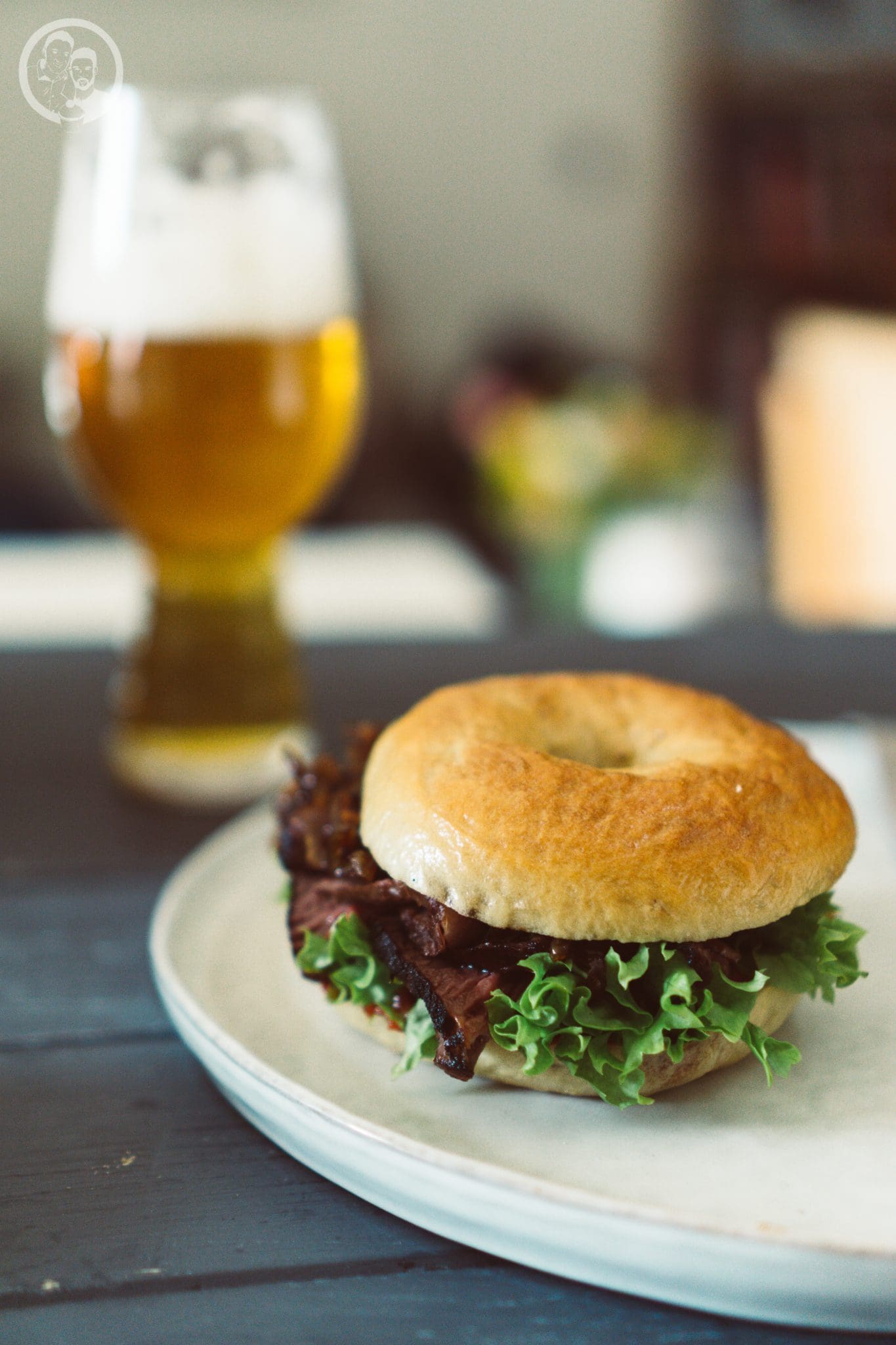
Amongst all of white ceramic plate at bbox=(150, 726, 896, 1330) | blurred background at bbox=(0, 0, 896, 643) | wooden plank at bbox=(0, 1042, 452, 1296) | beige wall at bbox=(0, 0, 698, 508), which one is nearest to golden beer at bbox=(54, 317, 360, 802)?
white ceramic plate at bbox=(150, 726, 896, 1330)

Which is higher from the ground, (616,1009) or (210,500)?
(210,500)

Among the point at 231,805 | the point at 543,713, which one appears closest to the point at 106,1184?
the point at 543,713

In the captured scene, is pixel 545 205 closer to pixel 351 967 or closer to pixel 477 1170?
pixel 351 967

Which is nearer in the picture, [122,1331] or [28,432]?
[122,1331]

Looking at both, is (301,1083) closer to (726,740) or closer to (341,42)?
(726,740)

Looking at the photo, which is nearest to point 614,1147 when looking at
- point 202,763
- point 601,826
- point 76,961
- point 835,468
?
point 601,826

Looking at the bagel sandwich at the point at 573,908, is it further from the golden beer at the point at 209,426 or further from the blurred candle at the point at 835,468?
the blurred candle at the point at 835,468
